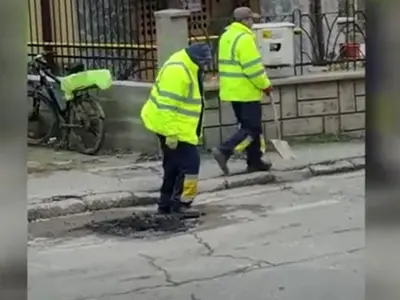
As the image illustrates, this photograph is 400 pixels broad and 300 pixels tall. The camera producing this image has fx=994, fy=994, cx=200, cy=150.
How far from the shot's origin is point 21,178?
1.73 metres

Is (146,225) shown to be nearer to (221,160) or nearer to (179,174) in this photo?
(179,174)

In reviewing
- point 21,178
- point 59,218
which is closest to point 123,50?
point 59,218

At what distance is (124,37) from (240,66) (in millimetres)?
2669

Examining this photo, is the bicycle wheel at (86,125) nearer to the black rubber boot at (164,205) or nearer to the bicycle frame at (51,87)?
the bicycle frame at (51,87)

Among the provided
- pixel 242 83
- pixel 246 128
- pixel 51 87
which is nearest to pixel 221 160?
pixel 246 128

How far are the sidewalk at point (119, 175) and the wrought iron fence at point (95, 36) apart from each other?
1282 millimetres

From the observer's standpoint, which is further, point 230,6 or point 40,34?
Result: point 230,6

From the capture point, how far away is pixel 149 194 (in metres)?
9.83

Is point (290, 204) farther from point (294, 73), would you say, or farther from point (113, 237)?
point (294, 73)

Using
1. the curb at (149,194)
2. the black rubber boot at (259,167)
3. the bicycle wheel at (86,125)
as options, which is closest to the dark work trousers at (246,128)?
the black rubber boot at (259,167)

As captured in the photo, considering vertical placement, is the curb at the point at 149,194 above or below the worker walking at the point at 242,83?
below

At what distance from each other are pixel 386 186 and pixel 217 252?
6030mm

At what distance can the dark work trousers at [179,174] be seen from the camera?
340 inches

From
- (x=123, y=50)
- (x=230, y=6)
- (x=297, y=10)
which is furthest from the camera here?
(x=230, y=6)
